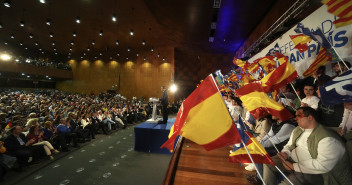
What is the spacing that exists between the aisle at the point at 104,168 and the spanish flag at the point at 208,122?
2497 mm

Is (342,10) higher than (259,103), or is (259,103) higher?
(342,10)

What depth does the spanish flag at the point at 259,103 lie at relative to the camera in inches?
92.7

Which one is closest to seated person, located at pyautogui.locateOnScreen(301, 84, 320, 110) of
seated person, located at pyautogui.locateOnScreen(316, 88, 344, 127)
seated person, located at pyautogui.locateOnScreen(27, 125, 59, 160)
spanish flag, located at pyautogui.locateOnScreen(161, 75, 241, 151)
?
seated person, located at pyautogui.locateOnScreen(316, 88, 344, 127)

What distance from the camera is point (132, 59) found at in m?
18.6

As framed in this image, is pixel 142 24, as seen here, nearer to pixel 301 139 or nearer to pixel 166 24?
pixel 166 24

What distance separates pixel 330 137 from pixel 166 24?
10243 mm

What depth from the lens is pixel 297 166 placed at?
68.6 inches

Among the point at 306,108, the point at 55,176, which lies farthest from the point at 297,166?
the point at 55,176

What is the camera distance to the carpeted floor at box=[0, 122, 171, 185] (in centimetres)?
340

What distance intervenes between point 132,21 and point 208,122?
1045cm

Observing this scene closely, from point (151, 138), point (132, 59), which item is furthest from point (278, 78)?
point (132, 59)

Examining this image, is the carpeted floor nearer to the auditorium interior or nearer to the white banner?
the auditorium interior

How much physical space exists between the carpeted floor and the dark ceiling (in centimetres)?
684

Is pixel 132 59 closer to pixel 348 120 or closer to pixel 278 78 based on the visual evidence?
pixel 278 78
